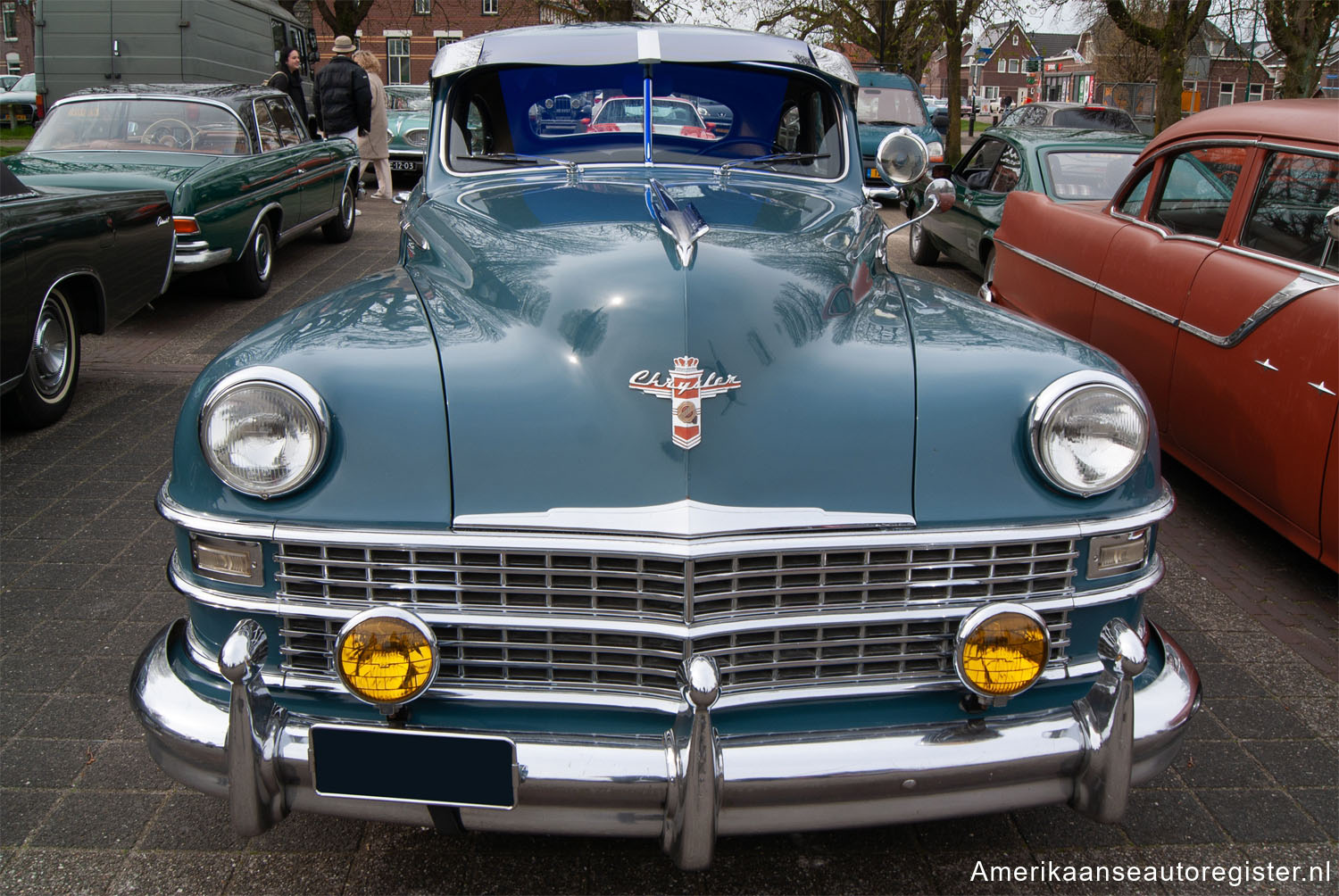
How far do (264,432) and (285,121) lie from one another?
26.3 feet

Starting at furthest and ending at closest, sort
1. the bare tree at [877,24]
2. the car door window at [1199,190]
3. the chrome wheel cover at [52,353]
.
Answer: the bare tree at [877,24], the chrome wheel cover at [52,353], the car door window at [1199,190]

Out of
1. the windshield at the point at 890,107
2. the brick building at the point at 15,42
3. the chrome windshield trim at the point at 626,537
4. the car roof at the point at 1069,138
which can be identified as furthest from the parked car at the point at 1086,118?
the brick building at the point at 15,42

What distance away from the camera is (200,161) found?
24.9ft

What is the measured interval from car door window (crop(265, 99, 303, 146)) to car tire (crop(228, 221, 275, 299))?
101 centimetres

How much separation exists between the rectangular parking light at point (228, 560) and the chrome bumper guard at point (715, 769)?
0.39ft

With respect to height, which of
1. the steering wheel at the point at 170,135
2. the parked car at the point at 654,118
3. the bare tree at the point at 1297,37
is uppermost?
the bare tree at the point at 1297,37

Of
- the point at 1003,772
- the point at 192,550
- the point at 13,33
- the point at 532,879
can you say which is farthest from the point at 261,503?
the point at 13,33

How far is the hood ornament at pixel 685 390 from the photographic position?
1.98 meters

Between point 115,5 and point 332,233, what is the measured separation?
6.10m

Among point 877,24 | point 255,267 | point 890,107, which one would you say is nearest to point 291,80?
point 255,267

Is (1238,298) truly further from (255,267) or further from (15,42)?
(15,42)

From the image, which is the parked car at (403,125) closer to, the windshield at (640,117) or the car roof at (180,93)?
the car roof at (180,93)

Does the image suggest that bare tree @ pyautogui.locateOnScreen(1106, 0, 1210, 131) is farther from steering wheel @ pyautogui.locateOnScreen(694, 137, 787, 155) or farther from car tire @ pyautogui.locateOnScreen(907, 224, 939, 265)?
steering wheel @ pyautogui.locateOnScreen(694, 137, 787, 155)

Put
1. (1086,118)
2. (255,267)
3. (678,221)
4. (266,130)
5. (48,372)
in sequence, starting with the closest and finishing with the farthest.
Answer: (678,221), (48,372), (255,267), (266,130), (1086,118)
